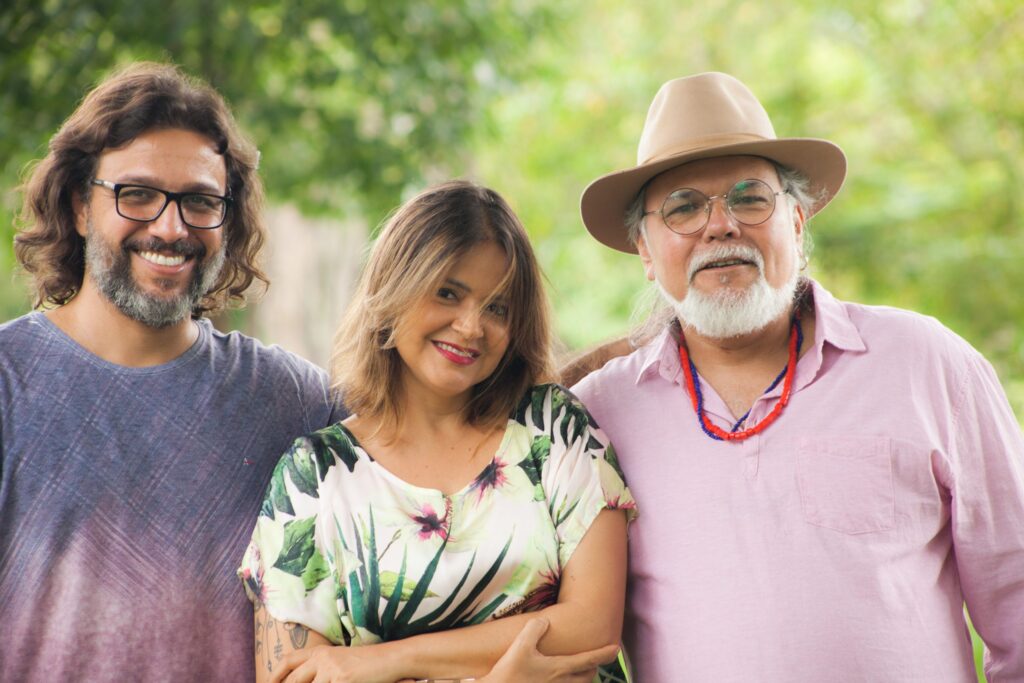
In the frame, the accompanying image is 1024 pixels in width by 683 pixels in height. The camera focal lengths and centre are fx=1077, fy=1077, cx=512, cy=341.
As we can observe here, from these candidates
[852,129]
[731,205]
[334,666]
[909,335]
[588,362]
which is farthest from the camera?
[852,129]

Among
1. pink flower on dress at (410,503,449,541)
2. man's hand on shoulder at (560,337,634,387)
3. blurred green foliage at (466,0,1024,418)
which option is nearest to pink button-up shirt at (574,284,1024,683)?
pink flower on dress at (410,503,449,541)

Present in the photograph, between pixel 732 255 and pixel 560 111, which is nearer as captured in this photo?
pixel 732 255

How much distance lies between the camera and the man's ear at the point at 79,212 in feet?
9.52

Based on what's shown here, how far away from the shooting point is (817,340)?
2.72 meters

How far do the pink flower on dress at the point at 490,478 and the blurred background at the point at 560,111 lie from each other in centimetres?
81

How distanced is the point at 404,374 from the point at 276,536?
20.7 inches

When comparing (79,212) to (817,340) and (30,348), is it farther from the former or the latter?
(817,340)

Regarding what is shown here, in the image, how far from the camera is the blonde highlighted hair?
257 cm

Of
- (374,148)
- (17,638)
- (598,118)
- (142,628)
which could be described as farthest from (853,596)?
(598,118)

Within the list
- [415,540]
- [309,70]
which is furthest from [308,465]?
[309,70]

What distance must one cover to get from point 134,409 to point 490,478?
931 mm

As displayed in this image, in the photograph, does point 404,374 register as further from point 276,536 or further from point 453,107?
point 453,107

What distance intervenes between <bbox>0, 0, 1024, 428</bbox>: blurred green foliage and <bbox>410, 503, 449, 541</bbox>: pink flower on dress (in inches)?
28.8

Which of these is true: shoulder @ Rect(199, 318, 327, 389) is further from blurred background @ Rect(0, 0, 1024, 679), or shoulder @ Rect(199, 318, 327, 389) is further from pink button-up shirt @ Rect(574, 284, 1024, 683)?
pink button-up shirt @ Rect(574, 284, 1024, 683)
